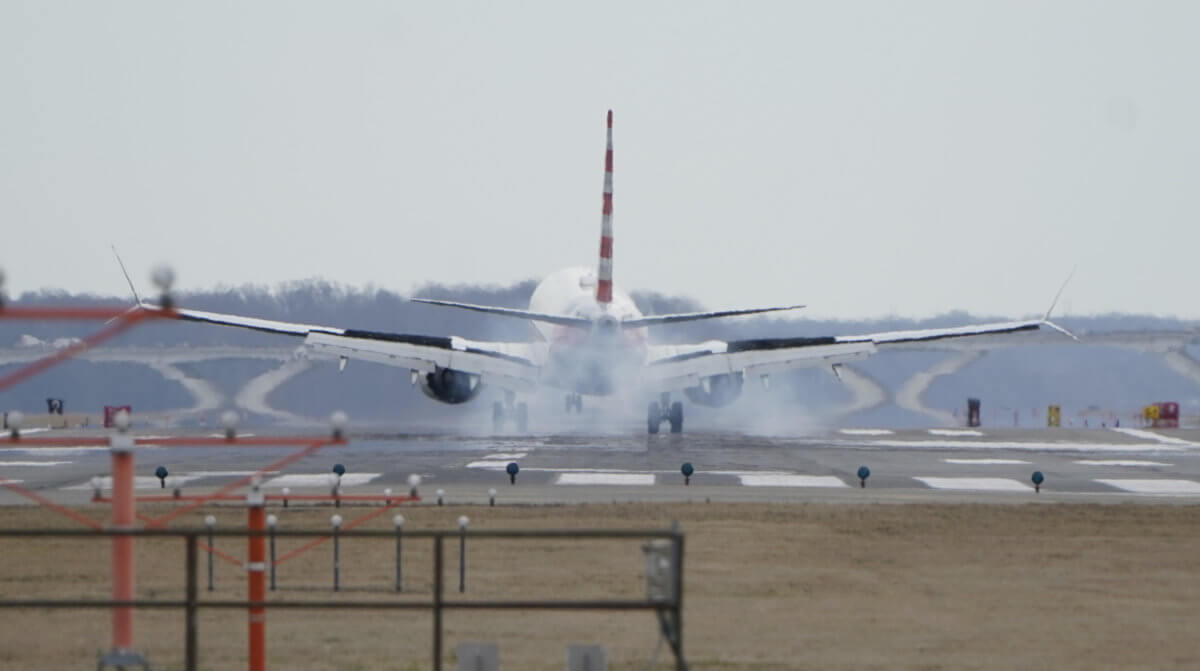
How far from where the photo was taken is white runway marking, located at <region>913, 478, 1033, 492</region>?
39.0m

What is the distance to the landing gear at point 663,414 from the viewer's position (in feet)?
210

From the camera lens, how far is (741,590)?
2152cm

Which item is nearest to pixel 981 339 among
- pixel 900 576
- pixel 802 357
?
pixel 802 357

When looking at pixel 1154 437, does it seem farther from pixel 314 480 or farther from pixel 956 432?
pixel 314 480

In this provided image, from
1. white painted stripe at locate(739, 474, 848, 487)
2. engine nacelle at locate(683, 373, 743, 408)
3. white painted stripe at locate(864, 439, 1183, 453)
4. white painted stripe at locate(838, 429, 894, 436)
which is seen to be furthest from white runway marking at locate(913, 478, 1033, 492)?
white painted stripe at locate(838, 429, 894, 436)

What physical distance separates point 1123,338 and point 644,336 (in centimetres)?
4565

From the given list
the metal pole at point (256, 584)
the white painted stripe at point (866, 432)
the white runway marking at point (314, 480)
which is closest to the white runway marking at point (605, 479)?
the white runway marking at point (314, 480)

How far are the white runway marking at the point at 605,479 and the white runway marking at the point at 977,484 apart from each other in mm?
6605

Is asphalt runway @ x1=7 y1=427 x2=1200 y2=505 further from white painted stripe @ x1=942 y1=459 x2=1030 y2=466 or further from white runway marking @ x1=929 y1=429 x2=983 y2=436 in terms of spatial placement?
white runway marking @ x1=929 y1=429 x2=983 y2=436

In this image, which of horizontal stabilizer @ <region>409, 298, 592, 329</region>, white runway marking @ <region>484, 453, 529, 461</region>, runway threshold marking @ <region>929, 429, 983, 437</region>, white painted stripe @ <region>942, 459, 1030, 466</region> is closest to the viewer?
white painted stripe @ <region>942, 459, 1030, 466</region>

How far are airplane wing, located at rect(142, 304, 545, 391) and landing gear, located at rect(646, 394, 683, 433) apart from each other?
14.7 feet

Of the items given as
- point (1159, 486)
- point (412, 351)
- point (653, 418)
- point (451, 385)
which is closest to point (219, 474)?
point (412, 351)

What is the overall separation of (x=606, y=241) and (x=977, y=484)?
24.2 m

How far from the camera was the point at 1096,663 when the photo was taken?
54.0ft
